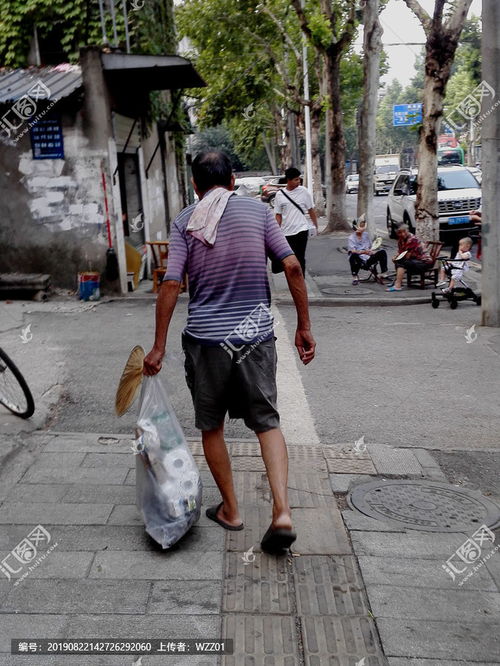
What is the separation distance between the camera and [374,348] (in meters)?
8.73

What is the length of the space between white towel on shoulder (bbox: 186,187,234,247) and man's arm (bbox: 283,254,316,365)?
39 centimetres

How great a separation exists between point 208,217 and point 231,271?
11.1 inches

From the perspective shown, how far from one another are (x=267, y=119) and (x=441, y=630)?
48901 mm

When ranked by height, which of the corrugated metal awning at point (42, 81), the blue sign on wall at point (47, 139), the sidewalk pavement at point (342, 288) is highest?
the corrugated metal awning at point (42, 81)

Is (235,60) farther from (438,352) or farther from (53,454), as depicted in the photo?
(53,454)

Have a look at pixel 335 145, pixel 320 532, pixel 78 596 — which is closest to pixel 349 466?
pixel 320 532

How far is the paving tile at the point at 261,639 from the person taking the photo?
302cm

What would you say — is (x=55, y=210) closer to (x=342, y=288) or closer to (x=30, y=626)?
(x=342, y=288)

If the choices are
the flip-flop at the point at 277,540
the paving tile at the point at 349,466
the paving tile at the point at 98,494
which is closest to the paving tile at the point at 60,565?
the paving tile at the point at 98,494

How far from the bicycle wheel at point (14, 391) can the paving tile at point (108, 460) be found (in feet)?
3.00

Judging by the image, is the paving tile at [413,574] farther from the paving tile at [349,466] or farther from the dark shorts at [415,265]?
the dark shorts at [415,265]

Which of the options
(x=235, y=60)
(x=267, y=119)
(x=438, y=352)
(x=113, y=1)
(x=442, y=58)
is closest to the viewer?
(x=438, y=352)

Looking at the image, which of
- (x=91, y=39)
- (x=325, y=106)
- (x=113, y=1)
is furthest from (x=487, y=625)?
(x=325, y=106)

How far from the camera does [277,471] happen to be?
152 inches
